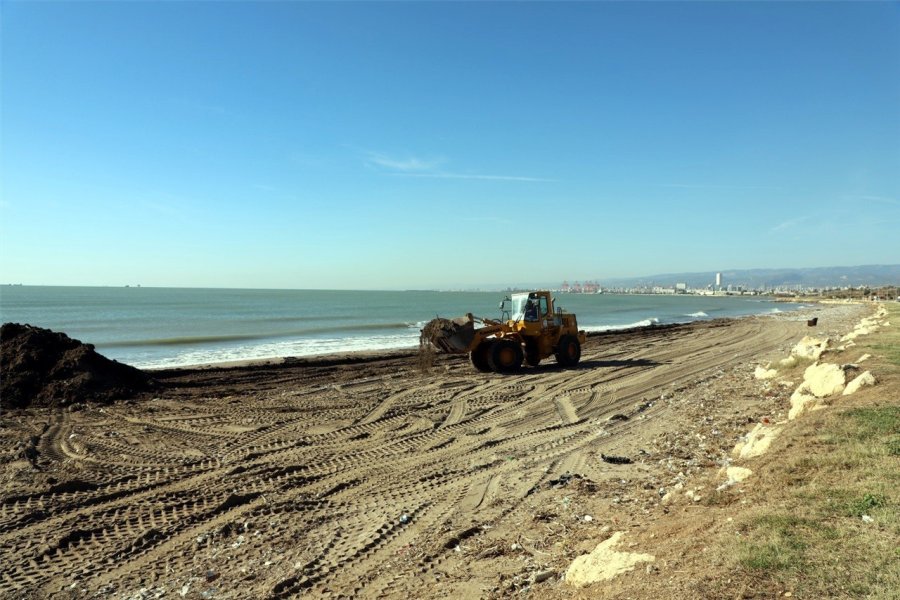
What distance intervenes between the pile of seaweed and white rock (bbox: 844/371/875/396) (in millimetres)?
15118

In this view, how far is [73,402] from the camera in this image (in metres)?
12.7

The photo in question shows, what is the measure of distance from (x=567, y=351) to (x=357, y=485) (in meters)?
11.7

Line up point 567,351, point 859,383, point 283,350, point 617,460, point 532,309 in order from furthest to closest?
1. point 283,350
2. point 567,351
3. point 532,309
4. point 859,383
5. point 617,460

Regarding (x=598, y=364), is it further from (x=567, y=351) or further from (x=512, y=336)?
(x=512, y=336)

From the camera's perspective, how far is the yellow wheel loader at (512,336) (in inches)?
647

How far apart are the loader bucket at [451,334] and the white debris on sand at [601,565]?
38.5 feet

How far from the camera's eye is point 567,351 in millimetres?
18047

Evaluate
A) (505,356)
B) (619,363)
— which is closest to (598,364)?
(619,363)

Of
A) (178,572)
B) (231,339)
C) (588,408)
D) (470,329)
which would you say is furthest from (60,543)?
(231,339)

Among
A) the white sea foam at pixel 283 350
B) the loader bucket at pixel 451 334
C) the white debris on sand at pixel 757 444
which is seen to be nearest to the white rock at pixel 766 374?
the white debris on sand at pixel 757 444

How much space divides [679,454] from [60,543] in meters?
8.01

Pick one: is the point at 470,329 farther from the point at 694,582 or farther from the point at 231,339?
the point at 231,339

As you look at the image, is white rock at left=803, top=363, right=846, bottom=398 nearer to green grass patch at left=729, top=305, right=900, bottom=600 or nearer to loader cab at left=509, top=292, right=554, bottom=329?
green grass patch at left=729, top=305, right=900, bottom=600

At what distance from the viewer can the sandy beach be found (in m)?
5.12
